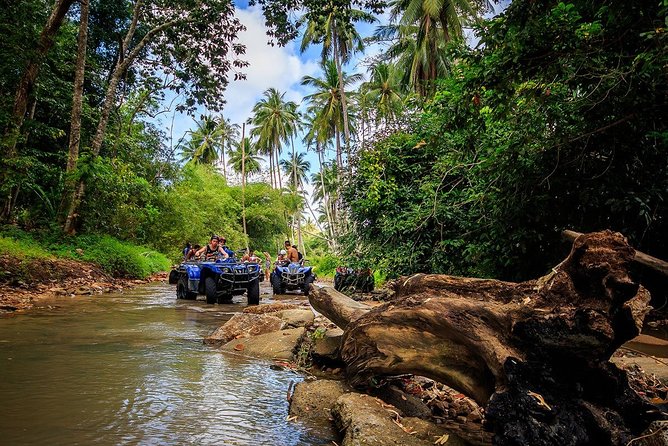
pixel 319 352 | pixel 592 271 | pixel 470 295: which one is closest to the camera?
pixel 592 271

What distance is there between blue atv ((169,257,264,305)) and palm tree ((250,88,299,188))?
31.6 m

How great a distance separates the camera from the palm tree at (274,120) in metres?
41.3

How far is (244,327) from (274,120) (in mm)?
36981

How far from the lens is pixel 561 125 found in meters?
5.80

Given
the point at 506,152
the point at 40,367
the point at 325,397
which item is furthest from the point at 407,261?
the point at 40,367

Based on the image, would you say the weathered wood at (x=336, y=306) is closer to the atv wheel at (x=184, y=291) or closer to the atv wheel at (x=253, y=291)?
the atv wheel at (x=253, y=291)

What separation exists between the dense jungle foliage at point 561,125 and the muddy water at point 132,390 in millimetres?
3891

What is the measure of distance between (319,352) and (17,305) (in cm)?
657

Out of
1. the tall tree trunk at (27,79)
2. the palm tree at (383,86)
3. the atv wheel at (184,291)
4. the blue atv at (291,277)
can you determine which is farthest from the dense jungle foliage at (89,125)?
the palm tree at (383,86)

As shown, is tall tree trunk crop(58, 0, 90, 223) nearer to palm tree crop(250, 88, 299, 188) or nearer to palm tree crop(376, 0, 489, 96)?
palm tree crop(376, 0, 489, 96)

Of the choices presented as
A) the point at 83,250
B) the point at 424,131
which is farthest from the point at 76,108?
the point at 424,131

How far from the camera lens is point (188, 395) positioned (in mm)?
3658

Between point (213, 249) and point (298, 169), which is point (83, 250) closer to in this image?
point (213, 249)

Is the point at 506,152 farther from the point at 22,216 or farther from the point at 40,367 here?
the point at 22,216
